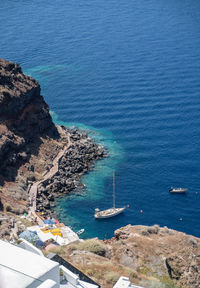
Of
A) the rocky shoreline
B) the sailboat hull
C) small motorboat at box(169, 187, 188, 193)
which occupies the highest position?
the rocky shoreline

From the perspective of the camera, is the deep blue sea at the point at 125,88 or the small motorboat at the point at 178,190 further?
the small motorboat at the point at 178,190

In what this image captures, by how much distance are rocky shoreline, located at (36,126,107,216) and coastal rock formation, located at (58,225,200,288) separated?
88.7 feet

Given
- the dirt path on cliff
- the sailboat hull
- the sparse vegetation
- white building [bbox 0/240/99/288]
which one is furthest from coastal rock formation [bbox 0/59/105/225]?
white building [bbox 0/240/99/288]

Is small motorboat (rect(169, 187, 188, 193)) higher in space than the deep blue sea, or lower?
lower

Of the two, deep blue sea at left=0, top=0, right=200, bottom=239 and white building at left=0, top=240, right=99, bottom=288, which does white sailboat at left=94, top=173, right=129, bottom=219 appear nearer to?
deep blue sea at left=0, top=0, right=200, bottom=239

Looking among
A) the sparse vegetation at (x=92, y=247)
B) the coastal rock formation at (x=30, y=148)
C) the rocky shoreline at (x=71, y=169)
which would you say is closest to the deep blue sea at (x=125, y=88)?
the rocky shoreline at (x=71, y=169)

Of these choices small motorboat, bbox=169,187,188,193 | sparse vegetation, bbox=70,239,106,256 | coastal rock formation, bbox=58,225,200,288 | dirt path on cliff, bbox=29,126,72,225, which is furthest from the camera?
small motorboat, bbox=169,187,188,193

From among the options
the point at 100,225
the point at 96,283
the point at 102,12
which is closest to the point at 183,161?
the point at 100,225

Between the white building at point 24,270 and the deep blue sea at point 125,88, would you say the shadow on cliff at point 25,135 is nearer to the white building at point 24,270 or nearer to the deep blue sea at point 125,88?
the deep blue sea at point 125,88

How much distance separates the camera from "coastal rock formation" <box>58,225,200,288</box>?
44.2 metres

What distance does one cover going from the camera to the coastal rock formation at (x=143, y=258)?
4419 centimetres

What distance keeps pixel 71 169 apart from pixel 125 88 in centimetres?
3843

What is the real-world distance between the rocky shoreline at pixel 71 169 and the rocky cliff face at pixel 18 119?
216 inches

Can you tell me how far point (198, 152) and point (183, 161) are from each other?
4.92 metres
